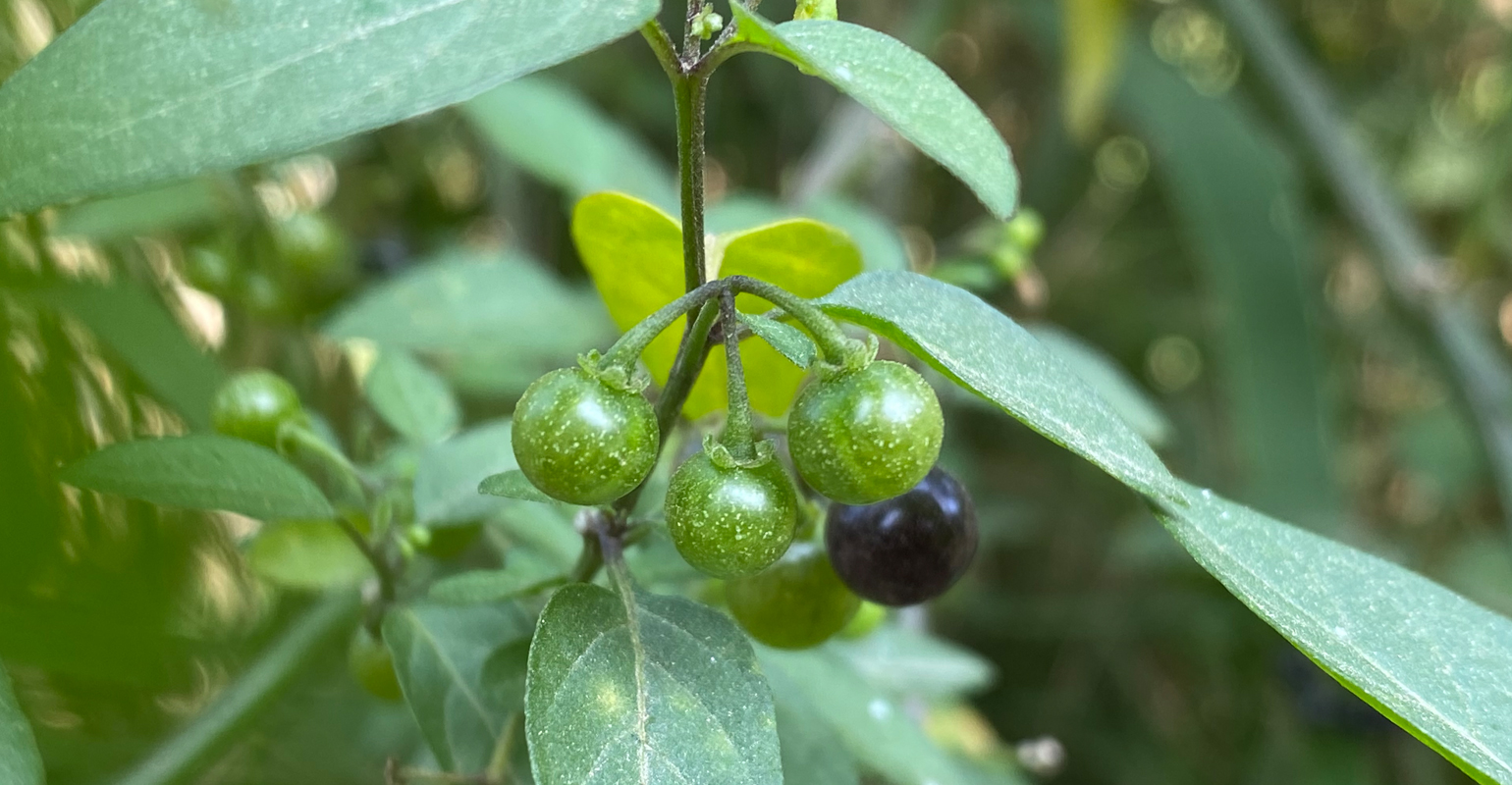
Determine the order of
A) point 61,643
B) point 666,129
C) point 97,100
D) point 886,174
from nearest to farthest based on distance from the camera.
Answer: point 97,100 < point 61,643 < point 886,174 < point 666,129

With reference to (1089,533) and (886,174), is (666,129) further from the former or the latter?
(1089,533)

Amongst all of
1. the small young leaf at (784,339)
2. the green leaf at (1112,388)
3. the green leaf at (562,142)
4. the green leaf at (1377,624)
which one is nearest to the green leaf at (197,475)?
the small young leaf at (784,339)

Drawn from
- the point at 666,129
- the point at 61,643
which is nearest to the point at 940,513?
the point at 61,643

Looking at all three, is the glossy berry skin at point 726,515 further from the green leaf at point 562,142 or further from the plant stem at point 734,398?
the green leaf at point 562,142

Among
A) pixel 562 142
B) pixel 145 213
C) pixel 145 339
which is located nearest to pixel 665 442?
pixel 145 339

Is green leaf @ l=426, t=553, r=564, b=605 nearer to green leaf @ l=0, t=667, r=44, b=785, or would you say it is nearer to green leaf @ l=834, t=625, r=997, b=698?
green leaf @ l=0, t=667, r=44, b=785

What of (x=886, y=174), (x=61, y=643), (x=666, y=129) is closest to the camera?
(x=61, y=643)
